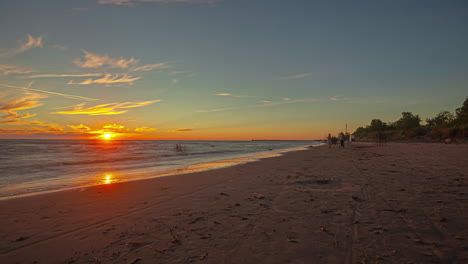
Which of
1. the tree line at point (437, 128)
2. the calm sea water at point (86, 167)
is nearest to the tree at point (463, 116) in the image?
the tree line at point (437, 128)

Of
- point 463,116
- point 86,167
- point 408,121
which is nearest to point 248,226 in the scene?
point 86,167

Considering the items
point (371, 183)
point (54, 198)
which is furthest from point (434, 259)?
point (54, 198)

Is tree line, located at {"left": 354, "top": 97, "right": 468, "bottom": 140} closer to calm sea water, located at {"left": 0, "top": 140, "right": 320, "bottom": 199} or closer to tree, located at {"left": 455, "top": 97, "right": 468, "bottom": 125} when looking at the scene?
tree, located at {"left": 455, "top": 97, "right": 468, "bottom": 125}

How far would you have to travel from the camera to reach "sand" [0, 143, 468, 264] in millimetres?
3311

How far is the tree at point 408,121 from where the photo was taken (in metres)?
90.4

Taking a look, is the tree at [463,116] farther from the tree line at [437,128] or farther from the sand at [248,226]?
the sand at [248,226]

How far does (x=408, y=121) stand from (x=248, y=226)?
113m

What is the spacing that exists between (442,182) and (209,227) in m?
8.05

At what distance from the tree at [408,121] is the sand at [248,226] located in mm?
103468

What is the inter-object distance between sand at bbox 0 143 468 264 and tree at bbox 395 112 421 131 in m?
103

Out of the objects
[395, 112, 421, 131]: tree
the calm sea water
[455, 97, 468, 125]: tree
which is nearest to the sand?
the calm sea water

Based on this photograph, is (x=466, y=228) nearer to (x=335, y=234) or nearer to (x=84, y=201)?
(x=335, y=234)

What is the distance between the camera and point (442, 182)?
7531 mm

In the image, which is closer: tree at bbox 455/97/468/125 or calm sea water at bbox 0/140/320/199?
calm sea water at bbox 0/140/320/199
